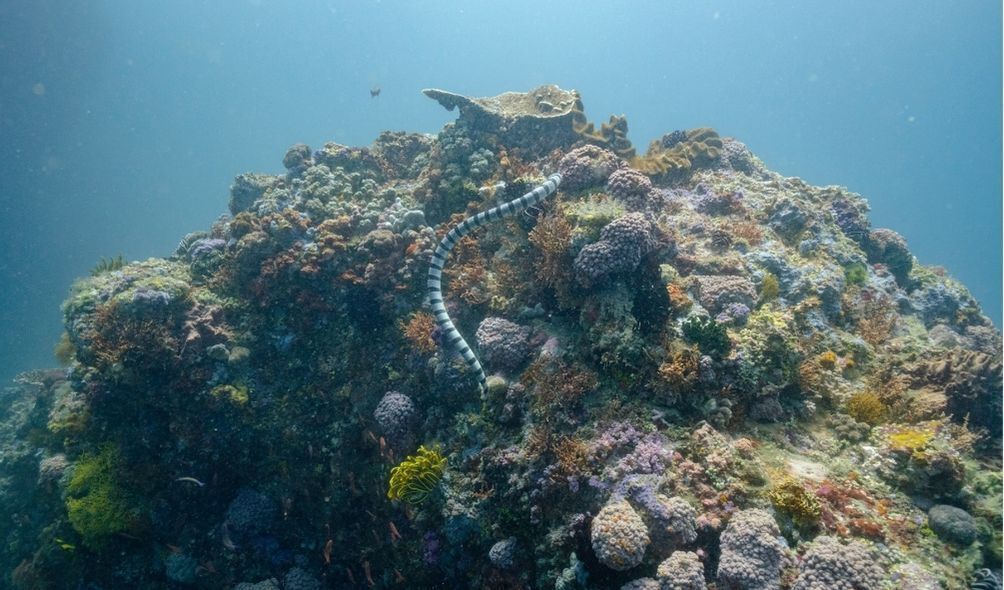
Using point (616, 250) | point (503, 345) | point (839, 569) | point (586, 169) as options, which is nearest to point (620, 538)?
point (839, 569)

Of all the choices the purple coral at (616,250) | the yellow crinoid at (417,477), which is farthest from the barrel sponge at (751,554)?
the yellow crinoid at (417,477)

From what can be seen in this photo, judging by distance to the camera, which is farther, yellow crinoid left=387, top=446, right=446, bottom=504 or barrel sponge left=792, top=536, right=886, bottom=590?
yellow crinoid left=387, top=446, right=446, bottom=504

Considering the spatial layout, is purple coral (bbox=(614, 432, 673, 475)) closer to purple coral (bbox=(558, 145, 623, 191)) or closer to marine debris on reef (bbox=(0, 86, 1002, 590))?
marine debris on reef (bbox=(0, 86, 1002, 590))

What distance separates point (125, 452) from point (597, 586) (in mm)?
7728

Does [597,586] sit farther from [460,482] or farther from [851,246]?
[851,246]

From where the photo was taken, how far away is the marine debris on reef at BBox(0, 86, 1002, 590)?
4078 mm

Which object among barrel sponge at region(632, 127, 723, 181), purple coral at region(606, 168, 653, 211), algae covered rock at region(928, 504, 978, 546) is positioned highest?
barrel sponge at region(632, 127, 723, 181)

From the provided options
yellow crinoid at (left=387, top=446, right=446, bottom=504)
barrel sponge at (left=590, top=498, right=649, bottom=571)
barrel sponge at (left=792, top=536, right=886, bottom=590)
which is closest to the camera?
barrel sponge at (left=792, top=536, right=886, bottom=590)

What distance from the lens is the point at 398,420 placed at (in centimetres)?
612

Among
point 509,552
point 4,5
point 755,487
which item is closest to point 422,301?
point 509,552

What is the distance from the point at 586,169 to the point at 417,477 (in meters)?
5.12

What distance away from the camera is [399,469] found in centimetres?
534

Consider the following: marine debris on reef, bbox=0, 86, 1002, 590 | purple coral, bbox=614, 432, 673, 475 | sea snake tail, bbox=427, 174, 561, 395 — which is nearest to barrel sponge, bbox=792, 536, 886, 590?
marine debris on reef, bbox=0, 86, 1002, 590

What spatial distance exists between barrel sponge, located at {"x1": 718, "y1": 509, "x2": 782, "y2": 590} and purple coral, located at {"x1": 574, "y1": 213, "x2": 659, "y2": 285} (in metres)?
2.91
